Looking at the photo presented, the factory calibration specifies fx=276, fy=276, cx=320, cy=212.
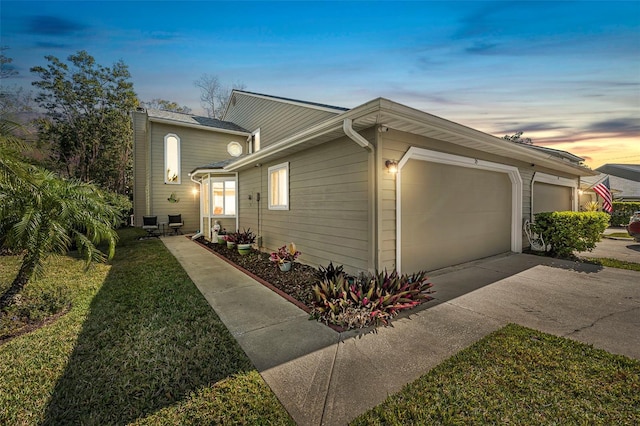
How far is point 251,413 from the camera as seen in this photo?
1962 millimetres

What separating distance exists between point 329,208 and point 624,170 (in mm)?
37817

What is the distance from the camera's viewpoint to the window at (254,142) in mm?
13185

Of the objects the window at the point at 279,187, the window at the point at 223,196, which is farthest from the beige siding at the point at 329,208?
the window at the point at 223,196

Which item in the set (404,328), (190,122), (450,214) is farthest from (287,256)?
(190,122)

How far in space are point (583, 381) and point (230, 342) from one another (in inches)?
126

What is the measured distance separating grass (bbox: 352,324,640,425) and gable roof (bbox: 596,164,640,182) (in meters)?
37.2

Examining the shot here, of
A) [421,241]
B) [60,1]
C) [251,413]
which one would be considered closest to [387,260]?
[421,241]

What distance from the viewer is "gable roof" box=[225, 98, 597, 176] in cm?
378

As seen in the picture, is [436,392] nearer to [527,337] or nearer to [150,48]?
[527,337]

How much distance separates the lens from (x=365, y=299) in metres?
3.54

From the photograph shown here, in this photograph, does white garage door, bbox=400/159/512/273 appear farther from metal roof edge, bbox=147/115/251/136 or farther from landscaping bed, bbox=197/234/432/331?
metal roof edge, bbox=147/115/251/136

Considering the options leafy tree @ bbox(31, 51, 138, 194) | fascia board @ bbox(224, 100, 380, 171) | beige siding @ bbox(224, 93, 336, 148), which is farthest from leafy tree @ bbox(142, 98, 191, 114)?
fascia board @ bbox(224, 100, 380, 171)

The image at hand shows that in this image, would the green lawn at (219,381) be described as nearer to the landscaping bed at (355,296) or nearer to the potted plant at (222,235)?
the landscaping bed at (355,296)

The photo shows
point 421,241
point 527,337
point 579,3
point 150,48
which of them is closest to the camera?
point 527,337
